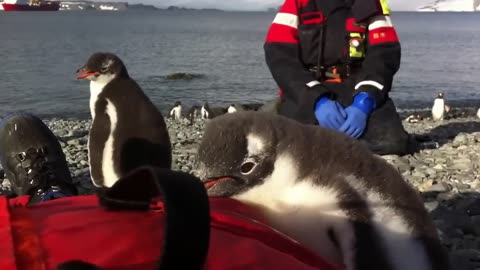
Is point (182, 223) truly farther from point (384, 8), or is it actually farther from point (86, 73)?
point (86, 73)

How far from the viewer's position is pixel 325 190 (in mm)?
947

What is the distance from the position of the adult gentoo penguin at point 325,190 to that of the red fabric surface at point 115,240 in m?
0.06

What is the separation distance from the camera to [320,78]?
3885 mm

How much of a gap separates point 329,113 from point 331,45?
60 centimetres

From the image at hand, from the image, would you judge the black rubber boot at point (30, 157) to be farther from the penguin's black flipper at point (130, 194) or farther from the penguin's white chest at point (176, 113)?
the penguin's white chest at point (176, 113)

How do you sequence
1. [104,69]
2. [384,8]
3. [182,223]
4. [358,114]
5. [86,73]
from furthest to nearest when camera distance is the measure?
[86,73] → [104,69] → [384,8] → [358,114] → [182,223]

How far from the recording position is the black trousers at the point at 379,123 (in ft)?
12.1

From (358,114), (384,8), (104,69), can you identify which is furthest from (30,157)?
(384,8)

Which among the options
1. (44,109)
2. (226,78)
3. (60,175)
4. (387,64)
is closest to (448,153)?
(387,64)

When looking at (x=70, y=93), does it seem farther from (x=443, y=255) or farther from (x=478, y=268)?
(x=443, y=255)

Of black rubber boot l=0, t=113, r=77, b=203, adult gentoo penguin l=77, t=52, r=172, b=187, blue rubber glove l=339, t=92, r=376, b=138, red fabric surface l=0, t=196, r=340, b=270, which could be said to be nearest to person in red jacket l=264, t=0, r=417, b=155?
blue rubber glove l=339, t=92, r=376, b=138

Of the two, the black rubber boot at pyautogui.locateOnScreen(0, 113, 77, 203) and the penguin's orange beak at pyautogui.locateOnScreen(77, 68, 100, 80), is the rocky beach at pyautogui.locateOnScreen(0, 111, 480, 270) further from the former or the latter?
the black rubber boot at pyautogui.locateOnScreen(0, 113, 77, 203)

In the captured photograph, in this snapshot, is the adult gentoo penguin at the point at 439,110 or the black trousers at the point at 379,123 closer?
the black trousers at the point at 379,123

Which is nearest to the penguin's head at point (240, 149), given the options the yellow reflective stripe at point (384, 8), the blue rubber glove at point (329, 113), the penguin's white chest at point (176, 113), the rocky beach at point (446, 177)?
the rocky beach at point (446, 177)
